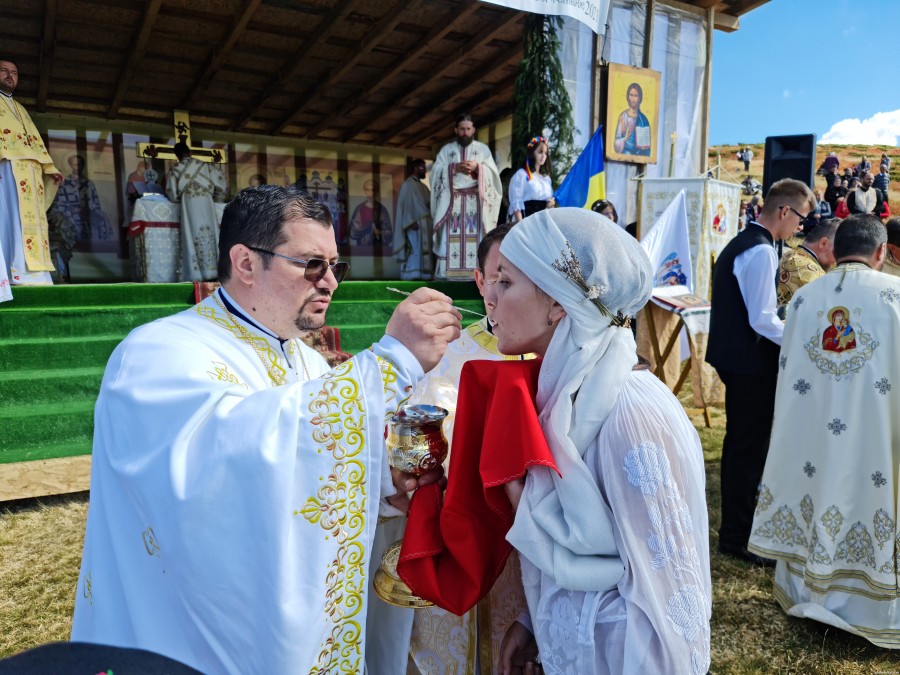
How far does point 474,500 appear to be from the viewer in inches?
58.9

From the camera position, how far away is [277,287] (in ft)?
6.06


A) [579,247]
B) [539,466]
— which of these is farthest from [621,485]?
[579,247]

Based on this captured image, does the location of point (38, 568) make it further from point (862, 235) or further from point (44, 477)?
point (862, 235)

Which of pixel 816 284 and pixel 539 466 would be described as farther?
pixel 816 284

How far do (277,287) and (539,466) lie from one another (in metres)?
1.00

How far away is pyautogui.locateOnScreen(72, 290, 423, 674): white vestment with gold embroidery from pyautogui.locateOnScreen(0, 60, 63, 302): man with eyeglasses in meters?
5.79

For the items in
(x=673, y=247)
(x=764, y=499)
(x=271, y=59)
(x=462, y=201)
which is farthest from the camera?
(x=271, y=59)

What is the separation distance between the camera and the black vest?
159 inches

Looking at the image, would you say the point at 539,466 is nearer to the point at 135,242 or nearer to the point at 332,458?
the point at 332,458

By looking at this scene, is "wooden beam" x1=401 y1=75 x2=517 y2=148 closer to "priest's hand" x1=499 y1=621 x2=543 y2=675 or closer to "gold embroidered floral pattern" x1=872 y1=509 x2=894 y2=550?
"gold embroidered floral pattern" x1=872 y1=509 x2=894 y2=550

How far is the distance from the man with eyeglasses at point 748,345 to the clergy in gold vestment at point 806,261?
39 centimetres

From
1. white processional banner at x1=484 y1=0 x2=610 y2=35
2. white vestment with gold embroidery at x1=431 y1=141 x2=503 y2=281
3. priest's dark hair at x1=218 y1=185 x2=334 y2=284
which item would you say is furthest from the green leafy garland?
priest's dark hair at x1=218 y1=185 x2=334 y2=284

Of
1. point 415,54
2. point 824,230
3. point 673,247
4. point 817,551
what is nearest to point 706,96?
point 673,247

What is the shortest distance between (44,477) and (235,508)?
14.4 feet
